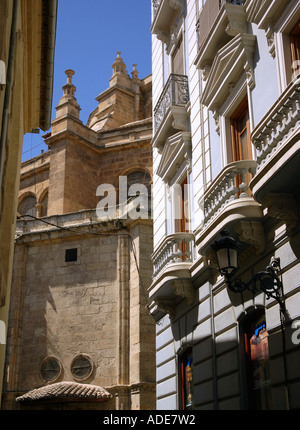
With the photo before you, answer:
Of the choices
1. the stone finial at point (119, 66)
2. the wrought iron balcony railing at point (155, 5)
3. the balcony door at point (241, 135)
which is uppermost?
the stone finial at point (119, 66)

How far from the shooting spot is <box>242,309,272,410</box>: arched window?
870 centimetres

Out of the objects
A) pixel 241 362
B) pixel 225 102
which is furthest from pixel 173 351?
pixel 225 102

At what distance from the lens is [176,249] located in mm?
12266

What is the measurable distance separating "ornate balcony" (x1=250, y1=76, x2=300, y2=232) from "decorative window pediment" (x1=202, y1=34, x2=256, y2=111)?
6.43 feet

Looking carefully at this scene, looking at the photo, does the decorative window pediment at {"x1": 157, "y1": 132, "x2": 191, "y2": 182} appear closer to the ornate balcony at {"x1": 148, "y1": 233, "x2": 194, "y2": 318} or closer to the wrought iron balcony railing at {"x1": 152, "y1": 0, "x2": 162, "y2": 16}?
the ornate balcony at {"x1": 148, "y1": 233, "x2": 194, "y2": 318}

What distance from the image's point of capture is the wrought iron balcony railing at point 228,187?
9.20m

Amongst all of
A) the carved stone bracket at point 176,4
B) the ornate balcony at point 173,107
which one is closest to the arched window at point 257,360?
the ornate balcony at point 173,107

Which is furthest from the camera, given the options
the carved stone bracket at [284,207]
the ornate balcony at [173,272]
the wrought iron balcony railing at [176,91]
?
the wrought iron balcony railing at [176,91]

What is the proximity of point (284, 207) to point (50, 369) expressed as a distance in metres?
13.9

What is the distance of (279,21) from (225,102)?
7.00 ft

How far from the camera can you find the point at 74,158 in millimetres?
29969

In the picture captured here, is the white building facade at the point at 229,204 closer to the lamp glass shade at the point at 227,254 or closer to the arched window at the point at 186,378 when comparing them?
the arched window at the point at 186,378

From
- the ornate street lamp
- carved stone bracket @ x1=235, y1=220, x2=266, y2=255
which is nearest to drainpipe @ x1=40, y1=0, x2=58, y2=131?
carved stone bracket @ x1=235, y1=220, x2=266, y2=255

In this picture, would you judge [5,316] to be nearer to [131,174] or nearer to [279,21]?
[279,21]
